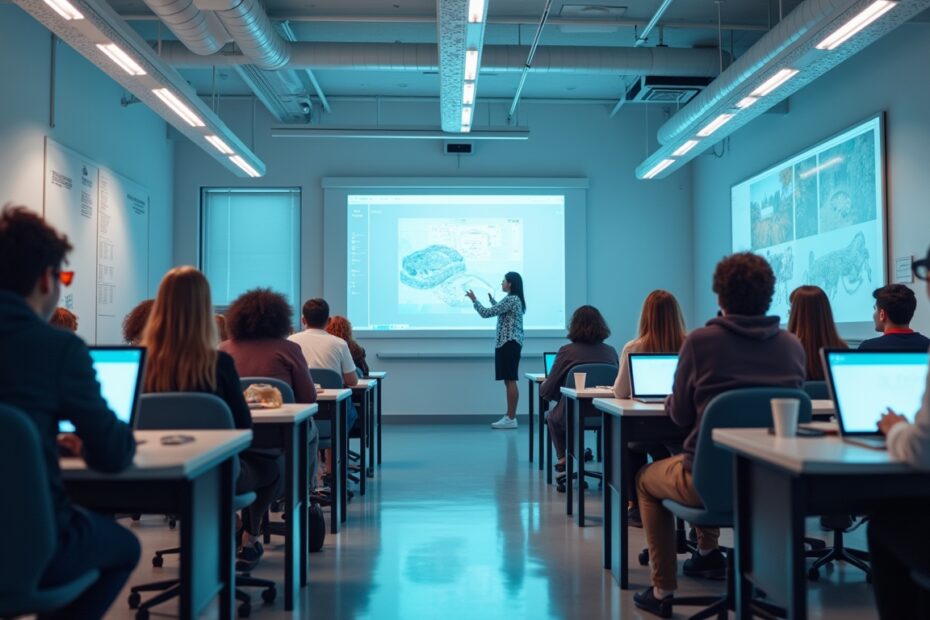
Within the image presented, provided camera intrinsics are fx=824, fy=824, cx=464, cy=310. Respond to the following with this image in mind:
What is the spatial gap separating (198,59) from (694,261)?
582cm

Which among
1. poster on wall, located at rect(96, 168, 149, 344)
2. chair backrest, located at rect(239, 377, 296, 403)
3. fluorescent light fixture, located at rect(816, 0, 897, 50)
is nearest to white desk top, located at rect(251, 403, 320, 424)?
chair backrest, located at rect(239, 377, 296, 403)

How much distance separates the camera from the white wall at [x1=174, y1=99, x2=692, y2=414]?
30.7 feet

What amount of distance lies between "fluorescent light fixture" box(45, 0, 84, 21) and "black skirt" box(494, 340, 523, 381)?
5223 millimetres

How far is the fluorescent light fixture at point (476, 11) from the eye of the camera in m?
4.66

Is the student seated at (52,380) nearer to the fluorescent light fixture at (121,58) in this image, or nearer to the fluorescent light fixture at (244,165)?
the fluorescent light fixture at (121,58)

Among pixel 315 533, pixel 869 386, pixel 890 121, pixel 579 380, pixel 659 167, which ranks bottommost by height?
pixel 315 533

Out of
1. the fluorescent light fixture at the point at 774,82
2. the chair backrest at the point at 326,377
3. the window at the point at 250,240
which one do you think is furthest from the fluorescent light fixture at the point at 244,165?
the fluorescent light fixture at the point at 774,82

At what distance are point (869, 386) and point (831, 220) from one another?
4.64m

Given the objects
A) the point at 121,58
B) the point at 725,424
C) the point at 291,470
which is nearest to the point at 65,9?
the point at 121,58

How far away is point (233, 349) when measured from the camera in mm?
3805

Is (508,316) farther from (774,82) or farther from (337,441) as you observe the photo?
(337,441)

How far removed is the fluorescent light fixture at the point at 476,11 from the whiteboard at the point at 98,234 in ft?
10.9

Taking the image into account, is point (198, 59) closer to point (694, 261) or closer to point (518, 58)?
point (518, 58)

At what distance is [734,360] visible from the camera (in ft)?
8.51
